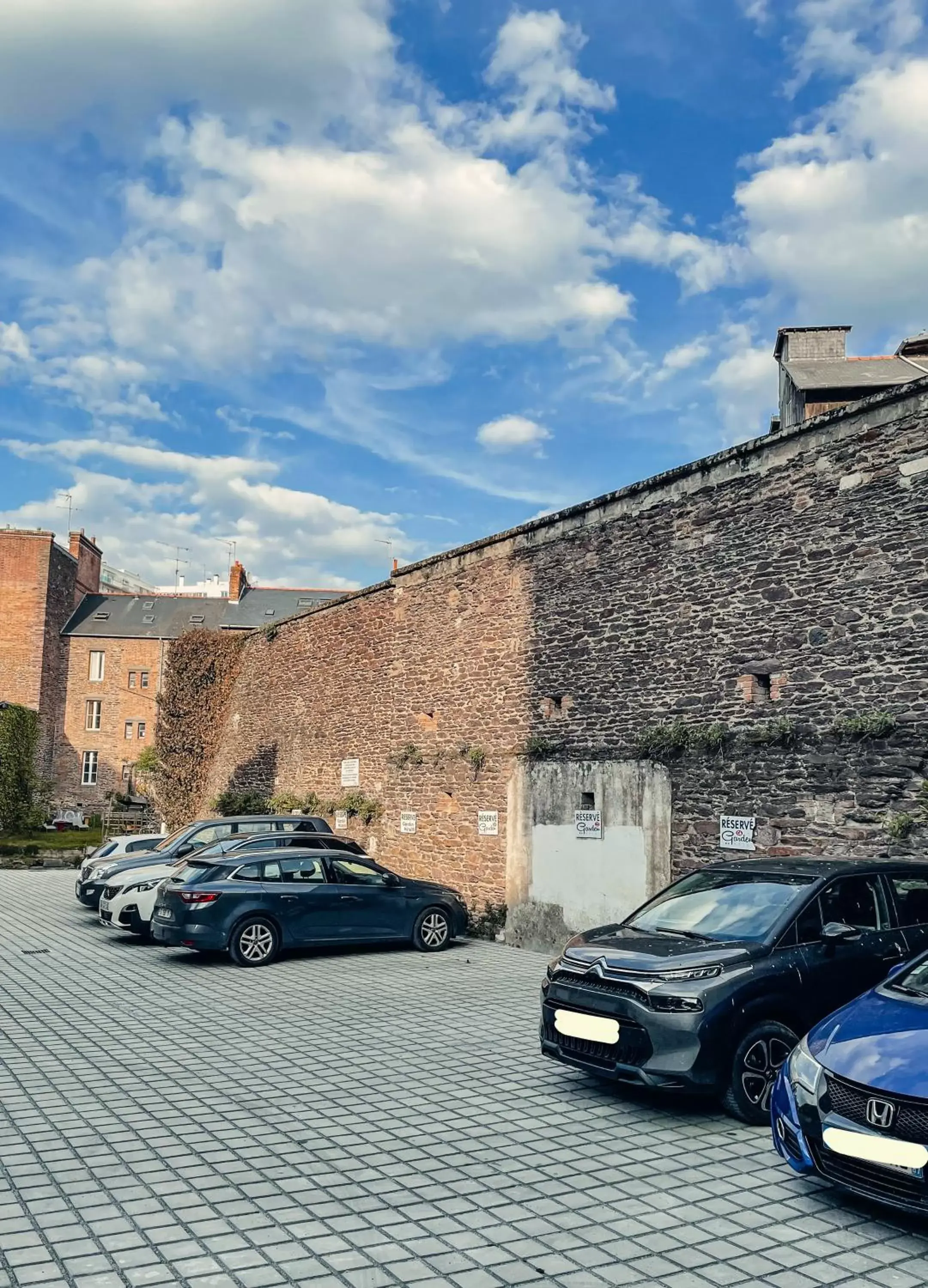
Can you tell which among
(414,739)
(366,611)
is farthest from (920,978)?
(366,611)

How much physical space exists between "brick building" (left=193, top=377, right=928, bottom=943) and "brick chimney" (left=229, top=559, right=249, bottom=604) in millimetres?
37469

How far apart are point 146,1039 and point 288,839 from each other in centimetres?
612

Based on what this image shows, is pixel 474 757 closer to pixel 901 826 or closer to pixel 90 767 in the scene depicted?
pixel 901 826

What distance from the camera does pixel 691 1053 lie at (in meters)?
5.87

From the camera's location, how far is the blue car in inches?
166

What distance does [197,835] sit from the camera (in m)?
16.0

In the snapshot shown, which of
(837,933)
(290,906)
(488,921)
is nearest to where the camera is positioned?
(837,933)

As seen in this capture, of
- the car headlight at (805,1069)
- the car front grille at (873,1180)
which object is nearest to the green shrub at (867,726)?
the car headlight at (805,1069)

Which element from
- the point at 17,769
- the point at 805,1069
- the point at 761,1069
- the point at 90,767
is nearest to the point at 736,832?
the point at 761,1069

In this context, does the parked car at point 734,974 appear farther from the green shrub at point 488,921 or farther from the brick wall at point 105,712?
the brick wall at point 105,712

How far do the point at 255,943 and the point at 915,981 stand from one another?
27.3 feet

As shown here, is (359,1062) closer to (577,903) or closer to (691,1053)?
(691,1053)

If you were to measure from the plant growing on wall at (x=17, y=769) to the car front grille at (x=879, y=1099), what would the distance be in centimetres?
3101

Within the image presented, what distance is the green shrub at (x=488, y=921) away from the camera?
14188mm
